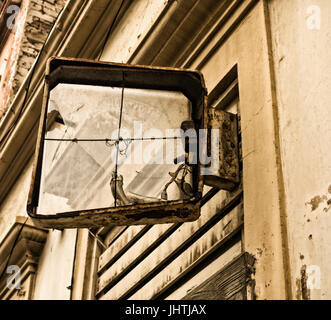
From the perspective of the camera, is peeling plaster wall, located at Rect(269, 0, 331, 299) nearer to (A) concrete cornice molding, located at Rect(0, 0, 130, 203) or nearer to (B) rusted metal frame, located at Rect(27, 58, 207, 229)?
(B) rusted metal frame, located at Rect(27, 58, 207, 229)

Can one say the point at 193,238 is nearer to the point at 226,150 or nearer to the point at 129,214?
the point at 226,150

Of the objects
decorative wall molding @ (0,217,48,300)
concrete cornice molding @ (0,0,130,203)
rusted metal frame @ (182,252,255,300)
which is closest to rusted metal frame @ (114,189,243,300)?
rusted metal frame @ (182,252,255,300)

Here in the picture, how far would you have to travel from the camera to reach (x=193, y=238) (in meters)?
3.66

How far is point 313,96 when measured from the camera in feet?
9.59

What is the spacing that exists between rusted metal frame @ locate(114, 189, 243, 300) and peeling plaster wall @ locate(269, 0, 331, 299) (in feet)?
1.48

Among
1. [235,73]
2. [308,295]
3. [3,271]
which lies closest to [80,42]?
[3,271]

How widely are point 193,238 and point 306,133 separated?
1.05 m

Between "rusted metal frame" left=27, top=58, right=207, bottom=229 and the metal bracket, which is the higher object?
the metal bracket

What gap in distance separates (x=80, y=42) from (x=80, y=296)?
2.61 metres

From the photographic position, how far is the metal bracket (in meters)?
3.27

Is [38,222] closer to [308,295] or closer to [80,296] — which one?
[308,295]

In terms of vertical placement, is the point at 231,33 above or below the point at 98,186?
above

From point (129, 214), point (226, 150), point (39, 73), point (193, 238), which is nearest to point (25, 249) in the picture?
point (39, 73)

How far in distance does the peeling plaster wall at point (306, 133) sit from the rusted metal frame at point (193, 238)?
1.48ft
